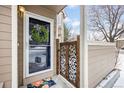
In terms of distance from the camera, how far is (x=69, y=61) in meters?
3.52

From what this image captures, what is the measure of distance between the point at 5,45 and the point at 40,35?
2.03 meters

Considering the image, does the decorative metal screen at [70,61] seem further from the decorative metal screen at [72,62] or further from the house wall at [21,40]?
the house wall at [21,40]

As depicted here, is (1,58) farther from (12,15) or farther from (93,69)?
(93,69)

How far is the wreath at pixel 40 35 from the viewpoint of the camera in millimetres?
3645

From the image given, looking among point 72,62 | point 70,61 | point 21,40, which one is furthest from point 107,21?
point 21,40

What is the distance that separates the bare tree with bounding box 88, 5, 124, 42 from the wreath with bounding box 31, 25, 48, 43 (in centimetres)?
180

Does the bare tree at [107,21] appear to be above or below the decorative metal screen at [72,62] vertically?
above

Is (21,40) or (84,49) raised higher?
(21,40)

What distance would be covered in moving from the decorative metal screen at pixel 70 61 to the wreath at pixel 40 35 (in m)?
0.50

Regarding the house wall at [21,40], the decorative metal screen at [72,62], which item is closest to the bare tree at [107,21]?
the decorative metal screen at [72,62]

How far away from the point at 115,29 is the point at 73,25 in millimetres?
1124

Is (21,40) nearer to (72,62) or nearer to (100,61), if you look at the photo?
Answer: (72,62)

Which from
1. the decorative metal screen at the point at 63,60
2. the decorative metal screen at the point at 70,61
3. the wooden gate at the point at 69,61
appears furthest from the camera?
the decorative metal screen at the point at 63,60

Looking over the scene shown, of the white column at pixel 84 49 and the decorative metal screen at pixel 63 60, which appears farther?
the decorative metal screen at pixel 63 60
